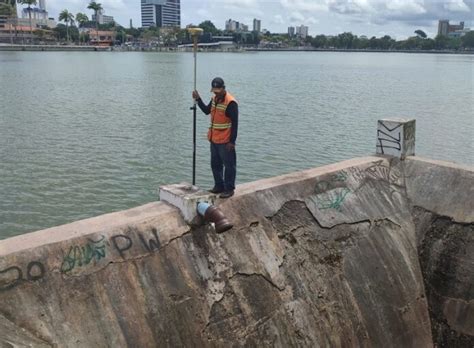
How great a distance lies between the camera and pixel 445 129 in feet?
84.2

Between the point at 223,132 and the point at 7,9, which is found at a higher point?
the point at 7,9

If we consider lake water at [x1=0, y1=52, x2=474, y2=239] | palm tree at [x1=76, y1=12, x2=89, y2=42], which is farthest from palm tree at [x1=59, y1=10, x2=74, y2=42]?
lake water at [x1=0, y1=52, x2=474, y2=239]

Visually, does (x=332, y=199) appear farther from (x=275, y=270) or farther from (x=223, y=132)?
(x=223, y=132)

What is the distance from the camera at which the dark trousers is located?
707 cm

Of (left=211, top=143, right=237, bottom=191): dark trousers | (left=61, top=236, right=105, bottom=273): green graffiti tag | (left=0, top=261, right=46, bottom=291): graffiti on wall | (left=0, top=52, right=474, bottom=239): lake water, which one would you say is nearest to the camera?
(left=0, top=261, right=46, bottom=291): graffiti on wall

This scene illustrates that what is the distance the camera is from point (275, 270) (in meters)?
6.73

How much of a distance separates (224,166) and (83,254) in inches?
105

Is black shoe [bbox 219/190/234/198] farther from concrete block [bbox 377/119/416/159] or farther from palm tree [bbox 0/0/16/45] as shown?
palm tree [bbox 0/0/16/45]

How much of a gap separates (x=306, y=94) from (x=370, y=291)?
112 ft

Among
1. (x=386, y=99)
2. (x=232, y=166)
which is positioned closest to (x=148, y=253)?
(x=232, y=166)

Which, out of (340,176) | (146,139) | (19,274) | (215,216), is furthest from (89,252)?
(146,139)

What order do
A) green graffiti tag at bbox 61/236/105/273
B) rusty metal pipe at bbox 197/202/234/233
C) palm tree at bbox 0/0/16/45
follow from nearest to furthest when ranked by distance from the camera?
green graffiti tag at bbox 61/236/105/273, rusty metal pipe at bbox 197/202/234/233, palm tree at bbox 0/0/16/45

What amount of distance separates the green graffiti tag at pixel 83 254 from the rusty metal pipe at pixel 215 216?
1294 millimetres

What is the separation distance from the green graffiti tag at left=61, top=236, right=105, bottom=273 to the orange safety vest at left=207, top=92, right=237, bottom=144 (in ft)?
7.78
